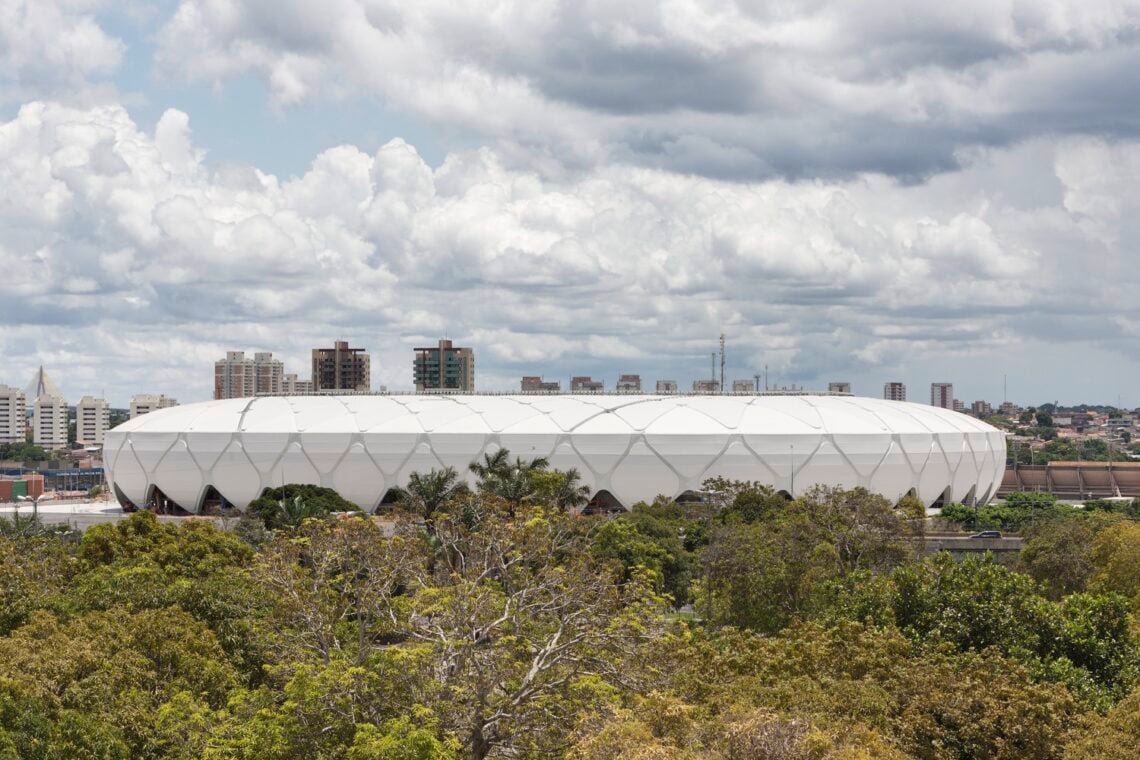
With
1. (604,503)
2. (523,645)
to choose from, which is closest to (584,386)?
(604,503)

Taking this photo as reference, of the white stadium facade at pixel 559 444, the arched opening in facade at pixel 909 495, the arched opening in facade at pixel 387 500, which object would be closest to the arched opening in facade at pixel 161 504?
the white stadium facade at pixel 559 444

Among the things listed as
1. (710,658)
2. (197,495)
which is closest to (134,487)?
(197,495)

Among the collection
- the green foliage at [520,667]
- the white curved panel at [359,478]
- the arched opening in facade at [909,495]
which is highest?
the green foliage at [520,667]

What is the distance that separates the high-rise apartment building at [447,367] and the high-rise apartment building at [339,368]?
8770mm

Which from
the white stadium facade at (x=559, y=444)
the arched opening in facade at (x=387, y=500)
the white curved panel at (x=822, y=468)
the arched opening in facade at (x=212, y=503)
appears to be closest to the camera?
the white stadium facade at (x=559, y=444)

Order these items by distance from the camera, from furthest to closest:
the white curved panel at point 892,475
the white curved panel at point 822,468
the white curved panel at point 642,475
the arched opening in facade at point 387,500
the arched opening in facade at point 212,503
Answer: the arched opening in facade at point 212,503 < the white curved panel at point 892,475 < the arched opening in facade at point 387,500 < the white curved panel at point 822,468 < the white curved panel at point 642,475

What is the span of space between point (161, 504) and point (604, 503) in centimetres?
3475

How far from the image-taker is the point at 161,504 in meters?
100

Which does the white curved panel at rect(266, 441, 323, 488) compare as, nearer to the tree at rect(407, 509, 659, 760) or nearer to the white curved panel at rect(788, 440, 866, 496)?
the white curved panel at rect(788, 440, 866, 496)

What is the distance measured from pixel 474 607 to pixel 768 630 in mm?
18339

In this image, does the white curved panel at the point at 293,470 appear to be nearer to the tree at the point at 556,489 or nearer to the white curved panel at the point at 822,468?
the tree at the point at 556,489

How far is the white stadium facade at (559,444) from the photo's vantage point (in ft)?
295

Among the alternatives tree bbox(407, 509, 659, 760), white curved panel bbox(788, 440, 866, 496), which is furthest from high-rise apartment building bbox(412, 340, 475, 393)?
tree bbox(407, 509, 659, 760)

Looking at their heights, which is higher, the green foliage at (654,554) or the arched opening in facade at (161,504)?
the green foliage at (654,554)
